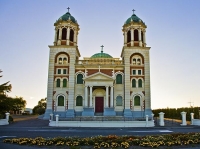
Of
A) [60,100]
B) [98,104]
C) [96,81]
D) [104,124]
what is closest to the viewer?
[104,124]

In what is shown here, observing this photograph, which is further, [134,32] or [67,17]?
[67,17]

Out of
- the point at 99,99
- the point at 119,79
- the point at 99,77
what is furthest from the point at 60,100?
the point at 119,79

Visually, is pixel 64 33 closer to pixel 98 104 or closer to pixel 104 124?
pixel 98 104

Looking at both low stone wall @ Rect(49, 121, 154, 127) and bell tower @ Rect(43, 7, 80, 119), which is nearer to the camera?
low stone wall @ Rect(49, 121, 154, 127)

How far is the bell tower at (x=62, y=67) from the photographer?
1483 inches

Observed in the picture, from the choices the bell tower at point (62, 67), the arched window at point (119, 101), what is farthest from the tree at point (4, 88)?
the arched window at point (119, 101)

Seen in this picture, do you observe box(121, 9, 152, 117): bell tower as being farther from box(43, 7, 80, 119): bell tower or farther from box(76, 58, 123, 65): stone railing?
box(43, 7, 80, 119): bell tower

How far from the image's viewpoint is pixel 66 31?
40.8 meters

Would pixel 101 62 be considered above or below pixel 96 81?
above

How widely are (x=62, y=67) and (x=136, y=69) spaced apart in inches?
554

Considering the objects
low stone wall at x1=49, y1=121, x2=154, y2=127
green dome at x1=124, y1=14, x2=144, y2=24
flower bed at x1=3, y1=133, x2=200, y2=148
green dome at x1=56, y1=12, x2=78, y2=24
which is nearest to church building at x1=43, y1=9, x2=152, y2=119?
green dome at x1=56, y1=12, x2=78, y2=24

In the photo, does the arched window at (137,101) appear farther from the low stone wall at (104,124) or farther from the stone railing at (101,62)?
the low stone wall at (104,124)

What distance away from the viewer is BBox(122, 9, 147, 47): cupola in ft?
133

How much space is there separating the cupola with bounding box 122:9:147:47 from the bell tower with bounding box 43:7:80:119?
10337 mm
